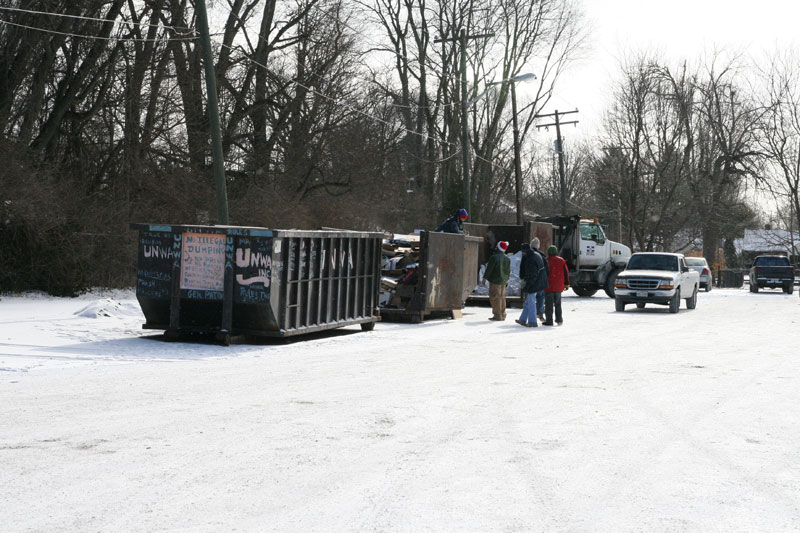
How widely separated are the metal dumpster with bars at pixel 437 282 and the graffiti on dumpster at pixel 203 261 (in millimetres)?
6677

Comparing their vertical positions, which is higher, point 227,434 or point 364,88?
point 364,88

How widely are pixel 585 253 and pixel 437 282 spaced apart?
14.6 m

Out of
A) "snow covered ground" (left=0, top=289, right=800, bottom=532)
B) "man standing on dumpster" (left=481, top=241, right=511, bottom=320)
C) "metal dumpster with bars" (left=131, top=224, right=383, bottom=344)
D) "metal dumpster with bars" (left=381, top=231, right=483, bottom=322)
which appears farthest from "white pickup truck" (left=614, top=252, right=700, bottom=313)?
"metal dumpster with bars" (left=131, top=224, right=383, bottom=344)

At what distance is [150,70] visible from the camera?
87.5 ft

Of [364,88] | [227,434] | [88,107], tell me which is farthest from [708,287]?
[227,434]

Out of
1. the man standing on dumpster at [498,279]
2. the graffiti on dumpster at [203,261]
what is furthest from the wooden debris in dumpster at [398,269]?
the graffiti on dumpster at [203,261]

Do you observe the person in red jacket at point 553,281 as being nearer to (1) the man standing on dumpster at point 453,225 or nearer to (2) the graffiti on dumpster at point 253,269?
(1) the man standing on dumpster at point 453,225

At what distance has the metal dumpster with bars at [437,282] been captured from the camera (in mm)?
20172

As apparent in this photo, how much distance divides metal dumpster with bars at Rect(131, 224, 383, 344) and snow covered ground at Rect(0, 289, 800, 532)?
52cm

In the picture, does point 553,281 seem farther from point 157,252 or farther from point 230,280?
point 157,252

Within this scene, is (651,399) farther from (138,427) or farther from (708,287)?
(708,287)

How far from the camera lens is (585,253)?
3403 cm

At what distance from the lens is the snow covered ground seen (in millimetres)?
5246

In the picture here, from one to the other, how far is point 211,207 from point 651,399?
20.0m
